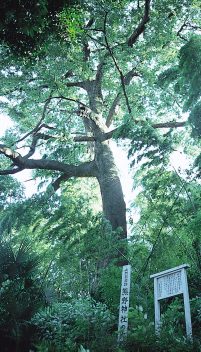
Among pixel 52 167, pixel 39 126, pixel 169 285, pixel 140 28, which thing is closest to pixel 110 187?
pixel 52 167

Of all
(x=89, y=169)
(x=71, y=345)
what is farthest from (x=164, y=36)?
(x=71, y=345)

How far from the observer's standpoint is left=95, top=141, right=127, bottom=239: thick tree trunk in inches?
366

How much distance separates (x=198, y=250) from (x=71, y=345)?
3.25m

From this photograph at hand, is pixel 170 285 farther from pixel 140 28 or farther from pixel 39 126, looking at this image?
pixel 39 126

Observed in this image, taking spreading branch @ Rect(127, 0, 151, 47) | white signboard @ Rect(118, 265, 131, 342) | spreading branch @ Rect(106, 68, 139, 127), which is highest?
spreading branch @ Rect(106, 68, 139, 127)

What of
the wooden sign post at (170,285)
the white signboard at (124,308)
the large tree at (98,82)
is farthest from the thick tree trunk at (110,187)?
the wooden sign post at (170,285)

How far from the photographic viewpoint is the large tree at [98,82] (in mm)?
8508

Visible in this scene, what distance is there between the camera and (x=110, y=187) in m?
10.2

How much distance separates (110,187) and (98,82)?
211 inches

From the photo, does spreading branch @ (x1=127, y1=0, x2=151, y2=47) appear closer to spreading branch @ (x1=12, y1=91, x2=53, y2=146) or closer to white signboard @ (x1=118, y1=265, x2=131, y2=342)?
spreading branch @ (x1=12, y1=91, x2=53, y2=146)

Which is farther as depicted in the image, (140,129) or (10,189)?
(10,189)

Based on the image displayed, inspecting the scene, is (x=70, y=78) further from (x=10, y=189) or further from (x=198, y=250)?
(x=198, y=250)

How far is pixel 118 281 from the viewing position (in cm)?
623

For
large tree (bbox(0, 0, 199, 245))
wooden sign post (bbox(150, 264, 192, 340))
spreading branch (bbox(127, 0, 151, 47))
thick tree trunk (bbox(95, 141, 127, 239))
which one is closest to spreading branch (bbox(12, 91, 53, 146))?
large tree (bbox(0, 0, 199, 245))
